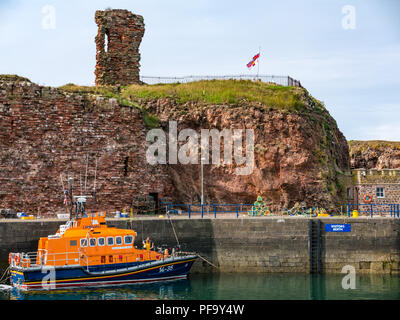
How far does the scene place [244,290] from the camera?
93.8 feet

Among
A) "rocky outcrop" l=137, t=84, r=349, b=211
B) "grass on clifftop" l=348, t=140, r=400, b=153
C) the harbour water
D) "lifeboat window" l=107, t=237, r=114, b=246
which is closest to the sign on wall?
the harbour water

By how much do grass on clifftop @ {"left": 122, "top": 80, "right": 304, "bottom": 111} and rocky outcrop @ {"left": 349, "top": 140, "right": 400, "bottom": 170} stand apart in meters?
37.1

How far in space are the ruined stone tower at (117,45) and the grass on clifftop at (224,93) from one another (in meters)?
1.94

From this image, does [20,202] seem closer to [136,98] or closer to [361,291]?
[136,98]

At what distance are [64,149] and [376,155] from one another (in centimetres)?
5286

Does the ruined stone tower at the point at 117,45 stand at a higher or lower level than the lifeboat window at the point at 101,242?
higher

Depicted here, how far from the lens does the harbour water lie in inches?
1076

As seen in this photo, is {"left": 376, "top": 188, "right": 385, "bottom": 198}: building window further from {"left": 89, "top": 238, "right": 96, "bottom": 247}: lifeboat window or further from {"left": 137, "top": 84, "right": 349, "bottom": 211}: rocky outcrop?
{"left": 89, "top": 238, "right": 96, "bottom": 247}: lifeboat window

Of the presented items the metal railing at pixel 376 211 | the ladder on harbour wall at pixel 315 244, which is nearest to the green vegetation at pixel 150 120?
the ladder on harbour wall at pixel 315 244

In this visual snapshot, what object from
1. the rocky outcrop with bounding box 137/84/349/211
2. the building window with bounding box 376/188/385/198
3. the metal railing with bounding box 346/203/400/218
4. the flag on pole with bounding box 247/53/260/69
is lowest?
the metal railing with bounding box 346/203/400/218

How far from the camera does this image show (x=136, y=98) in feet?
142

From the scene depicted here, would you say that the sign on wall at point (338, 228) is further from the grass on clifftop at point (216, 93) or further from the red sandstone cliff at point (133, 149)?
the grass on clifftop at point (216, 93)

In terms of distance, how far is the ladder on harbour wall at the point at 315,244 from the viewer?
33.2m

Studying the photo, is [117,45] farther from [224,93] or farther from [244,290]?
[244,290]
